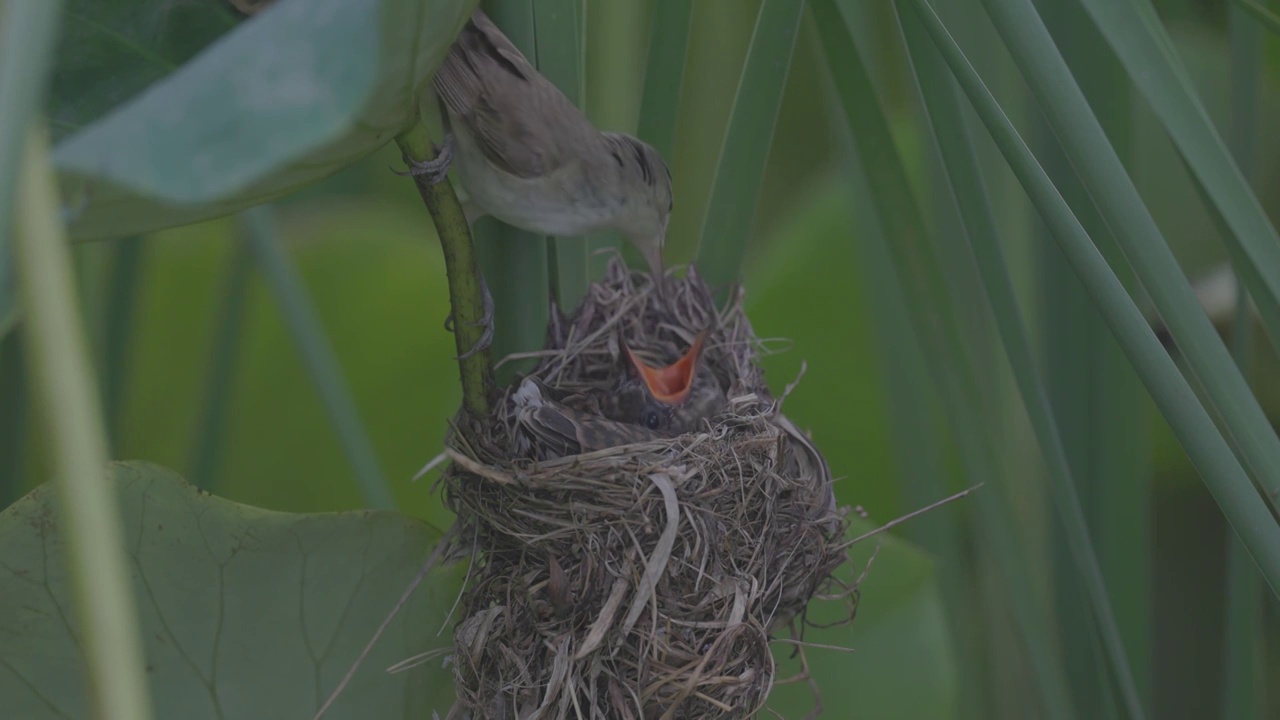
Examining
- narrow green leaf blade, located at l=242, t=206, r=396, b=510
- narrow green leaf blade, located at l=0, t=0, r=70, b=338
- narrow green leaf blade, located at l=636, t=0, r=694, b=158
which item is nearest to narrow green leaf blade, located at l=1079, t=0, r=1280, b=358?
narrow green leaf blade, located at l=636, t=0, r=694, b=158

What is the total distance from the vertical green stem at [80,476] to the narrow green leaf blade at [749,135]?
614 millimetres

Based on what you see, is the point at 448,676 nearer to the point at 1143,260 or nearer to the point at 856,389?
the point at 1143,260

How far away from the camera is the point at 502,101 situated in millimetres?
870

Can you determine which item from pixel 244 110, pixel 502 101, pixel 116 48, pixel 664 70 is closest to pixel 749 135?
pixel 664 70

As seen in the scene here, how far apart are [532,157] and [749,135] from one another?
0.77ft

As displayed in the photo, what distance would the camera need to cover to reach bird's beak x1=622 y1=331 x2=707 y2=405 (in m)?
1.01

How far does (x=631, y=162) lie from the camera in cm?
112

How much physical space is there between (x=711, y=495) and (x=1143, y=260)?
13.6 inches

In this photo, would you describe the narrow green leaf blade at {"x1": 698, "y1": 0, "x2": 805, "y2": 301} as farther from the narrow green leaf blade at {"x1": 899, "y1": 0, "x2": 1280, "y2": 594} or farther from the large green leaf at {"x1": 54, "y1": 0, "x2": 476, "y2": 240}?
the large green leaf at {"x1": 54, "y1": 0, "x2": 476, "y2": 240}

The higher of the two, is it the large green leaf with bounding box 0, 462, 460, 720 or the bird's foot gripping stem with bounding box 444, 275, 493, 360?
the bird's foot gripping stem with bounding box 444, 275, 493, 360

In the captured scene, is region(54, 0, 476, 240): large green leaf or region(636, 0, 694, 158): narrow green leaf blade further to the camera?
region(636, 0, 694, 158): narrow green leaf blade

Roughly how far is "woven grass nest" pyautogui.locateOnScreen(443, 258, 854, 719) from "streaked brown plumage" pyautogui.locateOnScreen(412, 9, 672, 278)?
0.37 feet

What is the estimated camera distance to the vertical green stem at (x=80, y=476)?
0.84 ft

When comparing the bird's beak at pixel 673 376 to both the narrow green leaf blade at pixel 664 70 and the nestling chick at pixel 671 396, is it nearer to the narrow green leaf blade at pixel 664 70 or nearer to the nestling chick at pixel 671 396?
the nestling chick at pixel 671 396
